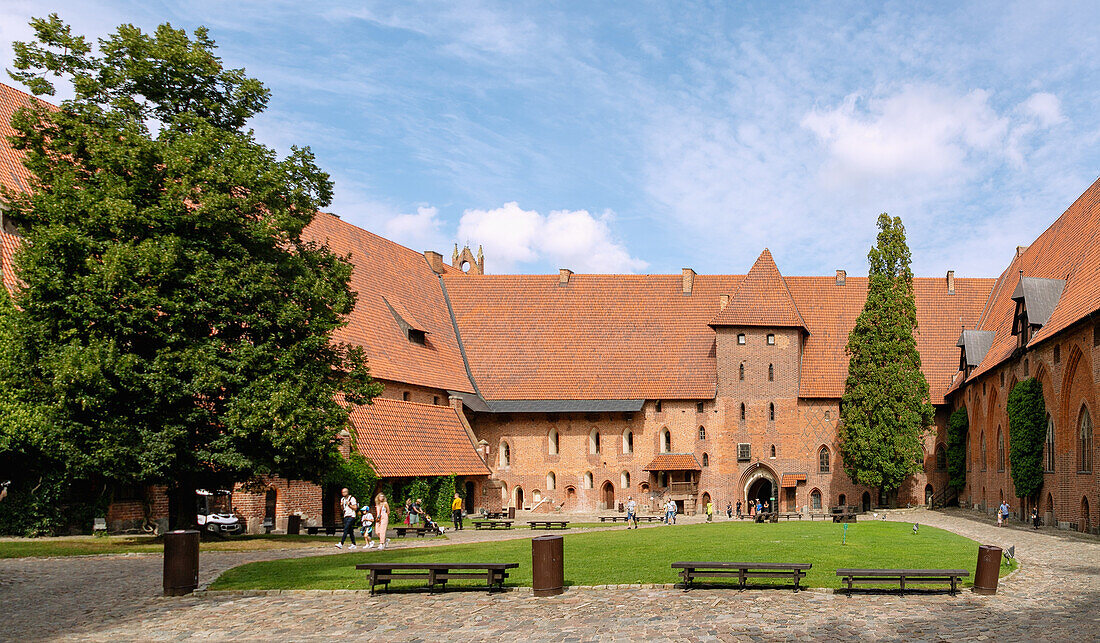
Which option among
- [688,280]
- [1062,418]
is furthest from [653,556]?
[688,280]

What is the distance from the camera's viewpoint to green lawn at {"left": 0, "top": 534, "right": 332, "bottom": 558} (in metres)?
23.6

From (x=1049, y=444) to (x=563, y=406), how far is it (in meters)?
26.2

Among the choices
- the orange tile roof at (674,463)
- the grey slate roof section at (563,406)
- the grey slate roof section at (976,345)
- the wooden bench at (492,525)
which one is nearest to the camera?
the wooden bench at (492,525)

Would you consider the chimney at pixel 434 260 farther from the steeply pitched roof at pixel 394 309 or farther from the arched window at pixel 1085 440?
the arched window at pixel 1085 440

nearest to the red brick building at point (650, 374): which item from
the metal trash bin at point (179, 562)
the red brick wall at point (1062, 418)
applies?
the red brick wall at point (1062, 418)

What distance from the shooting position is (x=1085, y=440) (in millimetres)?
33062

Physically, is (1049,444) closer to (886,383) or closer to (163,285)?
(886,383)

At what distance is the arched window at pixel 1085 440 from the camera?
32.6m

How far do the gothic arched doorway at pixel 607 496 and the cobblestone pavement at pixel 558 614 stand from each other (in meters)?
36.8

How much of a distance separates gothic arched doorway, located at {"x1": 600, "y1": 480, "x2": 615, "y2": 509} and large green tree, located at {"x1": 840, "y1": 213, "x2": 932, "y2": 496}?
45.2 ft

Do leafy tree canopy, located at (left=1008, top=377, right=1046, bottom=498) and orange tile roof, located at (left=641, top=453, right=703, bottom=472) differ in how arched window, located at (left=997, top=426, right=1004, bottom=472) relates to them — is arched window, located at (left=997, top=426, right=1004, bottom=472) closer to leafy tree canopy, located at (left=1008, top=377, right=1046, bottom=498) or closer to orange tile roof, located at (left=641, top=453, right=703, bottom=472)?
leafy tree canopy, located at (left=1008, top=377, right=1046, bottom=498)

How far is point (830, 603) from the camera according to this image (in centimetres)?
1502

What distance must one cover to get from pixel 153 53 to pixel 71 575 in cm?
1449

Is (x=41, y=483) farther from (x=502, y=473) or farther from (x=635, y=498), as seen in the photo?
(x=635, y=498)
